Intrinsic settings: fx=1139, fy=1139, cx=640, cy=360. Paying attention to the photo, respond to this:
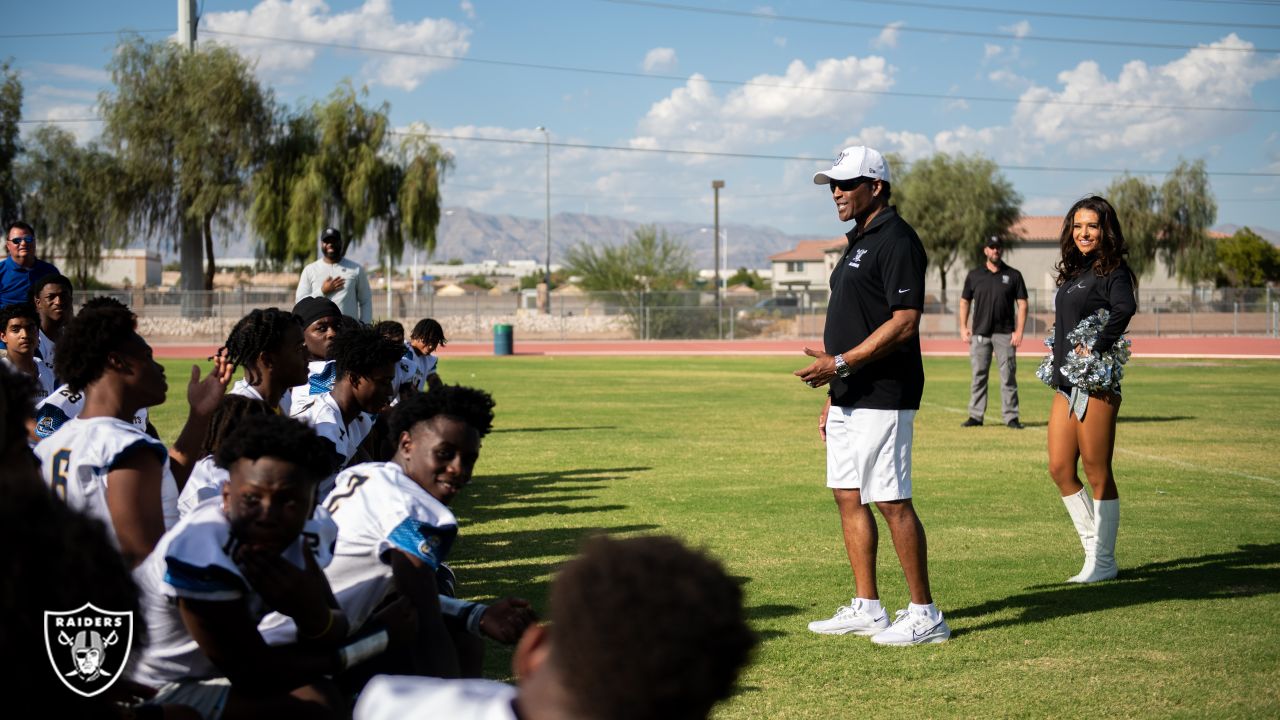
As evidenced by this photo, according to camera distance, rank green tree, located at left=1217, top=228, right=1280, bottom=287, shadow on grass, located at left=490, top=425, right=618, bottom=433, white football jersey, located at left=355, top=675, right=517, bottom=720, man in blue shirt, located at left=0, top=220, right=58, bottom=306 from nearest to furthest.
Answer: white football jersey, located at left=355, top=675, right=517, bottom=720, man in blue shirt, located at left=0, top=220, right=58, bottom=306, shadow on grass, located at left=490, top=425, right=618, bottom=433, green tree, located at left=1217, top=228, right=1280, bottom=287

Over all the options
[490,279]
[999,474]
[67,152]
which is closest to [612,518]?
[999,474]

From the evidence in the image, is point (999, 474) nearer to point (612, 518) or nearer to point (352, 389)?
point (612, 518)

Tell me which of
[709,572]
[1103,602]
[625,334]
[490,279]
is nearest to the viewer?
[709,572]

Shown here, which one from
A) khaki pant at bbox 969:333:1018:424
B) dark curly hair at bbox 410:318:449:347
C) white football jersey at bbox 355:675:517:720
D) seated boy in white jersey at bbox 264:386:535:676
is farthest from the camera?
khaki pant at bbox 969:333:1018:424

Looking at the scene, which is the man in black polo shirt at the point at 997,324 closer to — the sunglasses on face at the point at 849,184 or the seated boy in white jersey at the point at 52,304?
the sunglasses on face at the point at 849,184

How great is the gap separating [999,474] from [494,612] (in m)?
8.62

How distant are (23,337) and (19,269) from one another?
9.85 ft

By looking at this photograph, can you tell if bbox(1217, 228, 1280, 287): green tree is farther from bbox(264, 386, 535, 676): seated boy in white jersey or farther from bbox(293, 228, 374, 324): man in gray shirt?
bbox(264, 386, 535, 676): seated boy in white jersey

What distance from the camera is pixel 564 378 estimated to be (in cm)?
2650

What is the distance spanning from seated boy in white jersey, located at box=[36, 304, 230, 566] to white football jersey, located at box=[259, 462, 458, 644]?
1.90ft

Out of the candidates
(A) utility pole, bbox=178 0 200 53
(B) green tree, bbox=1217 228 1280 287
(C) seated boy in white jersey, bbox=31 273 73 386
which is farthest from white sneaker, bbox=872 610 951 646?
(B) green tree, bbox=1217 228 1280 287

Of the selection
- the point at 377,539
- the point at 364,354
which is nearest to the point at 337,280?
the point at 364,354

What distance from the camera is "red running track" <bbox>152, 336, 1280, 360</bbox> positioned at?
38.2m

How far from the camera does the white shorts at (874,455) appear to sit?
572cm
